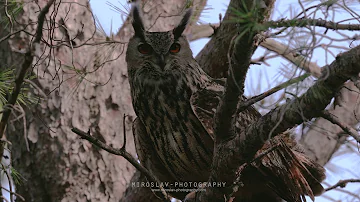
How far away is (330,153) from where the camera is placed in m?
4.54

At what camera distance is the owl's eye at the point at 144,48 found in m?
3.32

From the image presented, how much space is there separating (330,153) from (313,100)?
107 inches

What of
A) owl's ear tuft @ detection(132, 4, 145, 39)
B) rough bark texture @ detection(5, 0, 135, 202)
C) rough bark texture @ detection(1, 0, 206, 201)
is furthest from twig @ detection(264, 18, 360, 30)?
rough bark texture @ detection(5, 0, 135, 202)

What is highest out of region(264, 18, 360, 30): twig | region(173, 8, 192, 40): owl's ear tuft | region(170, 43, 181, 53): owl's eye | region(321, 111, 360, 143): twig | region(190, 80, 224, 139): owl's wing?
region(173, 8, 192, 40): owl's ear tuft

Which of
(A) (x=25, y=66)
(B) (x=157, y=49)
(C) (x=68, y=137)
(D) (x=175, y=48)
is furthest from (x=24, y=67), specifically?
(C) (x=68, y=137)

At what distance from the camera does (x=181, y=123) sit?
9.92ft

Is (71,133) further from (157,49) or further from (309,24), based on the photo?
(309,24)

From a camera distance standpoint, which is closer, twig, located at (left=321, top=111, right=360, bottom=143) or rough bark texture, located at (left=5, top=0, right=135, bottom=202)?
twig, located at (left=321, top=111, right=360, bottom=143)

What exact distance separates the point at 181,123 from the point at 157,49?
53 centimetres

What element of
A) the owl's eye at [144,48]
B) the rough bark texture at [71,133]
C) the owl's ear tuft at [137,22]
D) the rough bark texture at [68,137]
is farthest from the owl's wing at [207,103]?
the rough bark texture at [68,137]

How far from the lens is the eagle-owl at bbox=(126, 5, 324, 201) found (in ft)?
9.76

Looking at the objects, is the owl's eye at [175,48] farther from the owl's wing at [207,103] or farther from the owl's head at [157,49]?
the owl's wing at [207,103]

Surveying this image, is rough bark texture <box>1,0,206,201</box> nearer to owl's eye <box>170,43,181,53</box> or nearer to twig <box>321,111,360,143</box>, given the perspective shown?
owl's eye <box>170,43,181,53</box>

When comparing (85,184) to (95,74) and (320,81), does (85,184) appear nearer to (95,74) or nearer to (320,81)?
(95,74)
